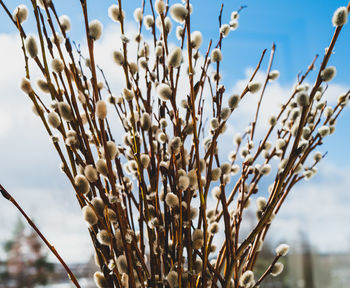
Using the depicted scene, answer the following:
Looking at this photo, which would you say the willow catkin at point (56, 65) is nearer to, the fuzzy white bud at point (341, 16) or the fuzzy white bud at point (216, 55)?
the fuzzy white bud at point (216, 55)

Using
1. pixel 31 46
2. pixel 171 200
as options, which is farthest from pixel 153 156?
pixel 31 46

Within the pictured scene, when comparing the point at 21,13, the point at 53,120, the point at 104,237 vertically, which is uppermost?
the point at 21,13

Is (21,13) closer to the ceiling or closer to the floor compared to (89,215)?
closer to the ceiling

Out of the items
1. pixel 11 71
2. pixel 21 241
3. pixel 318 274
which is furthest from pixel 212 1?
pixel 318 274

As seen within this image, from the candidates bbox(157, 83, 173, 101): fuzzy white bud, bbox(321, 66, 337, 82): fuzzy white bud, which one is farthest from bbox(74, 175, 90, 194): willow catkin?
bbox(321, 66, 337, 82): fuzzy white bud

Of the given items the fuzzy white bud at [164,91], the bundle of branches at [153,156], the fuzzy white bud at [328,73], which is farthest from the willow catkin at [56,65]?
the fuzzy white bud at [328,73]

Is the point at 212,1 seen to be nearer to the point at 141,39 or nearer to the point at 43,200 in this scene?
the point at 141,39

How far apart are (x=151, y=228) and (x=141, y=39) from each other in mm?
246

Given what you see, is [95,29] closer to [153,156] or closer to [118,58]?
[118,58]

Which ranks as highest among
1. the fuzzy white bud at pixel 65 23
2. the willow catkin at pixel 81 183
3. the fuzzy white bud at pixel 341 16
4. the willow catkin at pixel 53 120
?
the fuzzy white bud at pixel 65 23

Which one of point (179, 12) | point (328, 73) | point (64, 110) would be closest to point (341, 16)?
point (328, 73)

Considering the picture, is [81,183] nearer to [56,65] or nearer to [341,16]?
[56,65]

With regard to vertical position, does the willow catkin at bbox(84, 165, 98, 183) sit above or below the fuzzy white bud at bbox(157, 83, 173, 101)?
below

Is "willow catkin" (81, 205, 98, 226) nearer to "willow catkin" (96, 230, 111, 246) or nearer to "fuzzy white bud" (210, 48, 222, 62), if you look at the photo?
"willow catkin" (96, 230, 111, 246)
